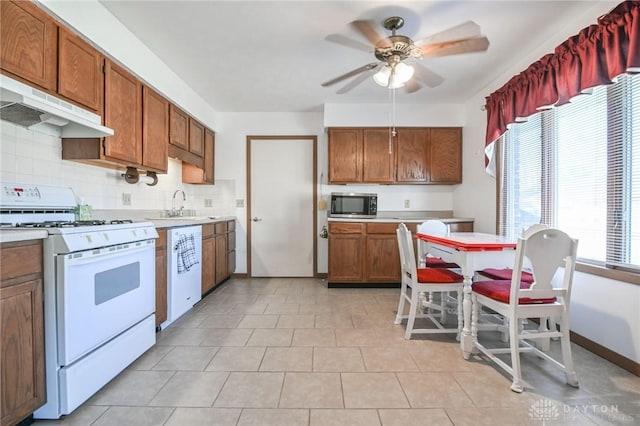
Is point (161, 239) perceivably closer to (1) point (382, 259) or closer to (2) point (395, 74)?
(2) point (395, 74)

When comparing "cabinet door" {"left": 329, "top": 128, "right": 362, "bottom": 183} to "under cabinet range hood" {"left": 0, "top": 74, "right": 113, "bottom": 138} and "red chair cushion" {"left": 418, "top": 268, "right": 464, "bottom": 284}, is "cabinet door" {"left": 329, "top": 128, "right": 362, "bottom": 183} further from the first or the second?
"under cabinet range hood" {"left": 0, "top": 74, "right": 113, "bottom": 138}

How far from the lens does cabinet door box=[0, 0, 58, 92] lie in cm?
149

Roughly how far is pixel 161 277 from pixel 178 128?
1.68 metres

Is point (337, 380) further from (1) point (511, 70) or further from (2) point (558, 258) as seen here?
(1) point (511, 70)

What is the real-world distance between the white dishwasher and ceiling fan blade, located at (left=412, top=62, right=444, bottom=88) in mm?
2725

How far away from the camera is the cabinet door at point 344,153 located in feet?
13.3

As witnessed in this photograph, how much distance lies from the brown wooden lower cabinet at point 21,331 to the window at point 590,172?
3.29 metres

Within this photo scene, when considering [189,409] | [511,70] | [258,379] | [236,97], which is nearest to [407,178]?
[511,70]

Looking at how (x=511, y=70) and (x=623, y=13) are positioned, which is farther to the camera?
(x=511, y=70)

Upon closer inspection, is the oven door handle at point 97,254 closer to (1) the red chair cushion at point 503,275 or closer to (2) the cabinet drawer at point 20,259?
(2) the cabinet drawer at point 20,259

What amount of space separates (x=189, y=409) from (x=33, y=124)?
1943 mm

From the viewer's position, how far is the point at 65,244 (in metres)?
1.42

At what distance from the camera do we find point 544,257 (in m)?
1.70

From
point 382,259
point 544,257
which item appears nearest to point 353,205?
point 382,259
